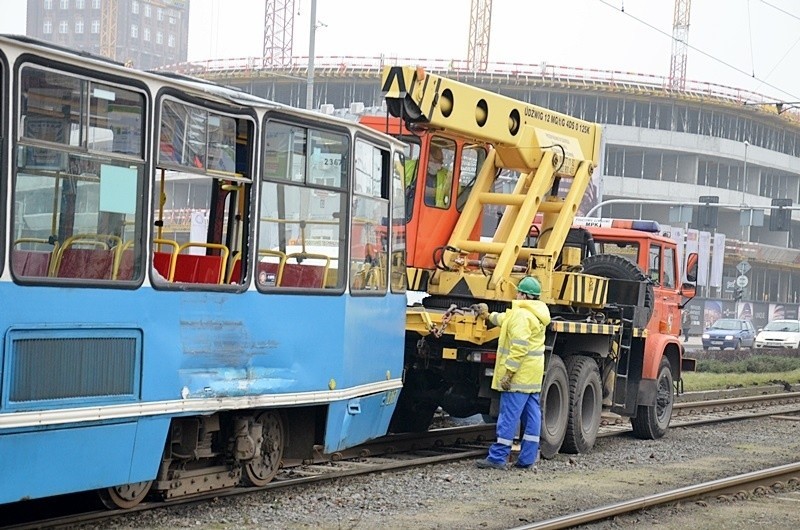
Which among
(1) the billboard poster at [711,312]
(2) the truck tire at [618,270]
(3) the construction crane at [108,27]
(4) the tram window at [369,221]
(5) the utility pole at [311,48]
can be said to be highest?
(3) the construction crane at [108,27]

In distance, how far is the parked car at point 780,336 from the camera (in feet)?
151

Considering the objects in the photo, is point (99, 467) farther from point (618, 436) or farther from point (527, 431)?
point (618, 436)

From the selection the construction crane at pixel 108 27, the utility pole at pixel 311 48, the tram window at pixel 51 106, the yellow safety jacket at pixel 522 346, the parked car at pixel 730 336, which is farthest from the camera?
the construction crane at pixel 108 27

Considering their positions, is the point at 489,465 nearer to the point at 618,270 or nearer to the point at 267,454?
the point at 267,454

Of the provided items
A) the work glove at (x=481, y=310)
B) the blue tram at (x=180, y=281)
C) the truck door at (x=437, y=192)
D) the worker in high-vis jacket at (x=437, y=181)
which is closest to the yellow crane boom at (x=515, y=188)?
the truck door at (x=437, y=192)

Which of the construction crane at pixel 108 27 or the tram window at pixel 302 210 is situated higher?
the construction crane at pixel 108 27

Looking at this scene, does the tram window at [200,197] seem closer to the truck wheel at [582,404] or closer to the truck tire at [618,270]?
the truck wheel at [582,404]

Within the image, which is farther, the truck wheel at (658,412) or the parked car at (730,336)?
the parked car at (730,336)

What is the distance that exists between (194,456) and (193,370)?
89 cm

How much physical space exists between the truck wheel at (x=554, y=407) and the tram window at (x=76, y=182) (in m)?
6.39

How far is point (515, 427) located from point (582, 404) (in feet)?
7.37

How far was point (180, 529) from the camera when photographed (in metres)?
8.44

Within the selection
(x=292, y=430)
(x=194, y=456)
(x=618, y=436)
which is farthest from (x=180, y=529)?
(x=618, y=436)

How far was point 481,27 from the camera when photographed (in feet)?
325
